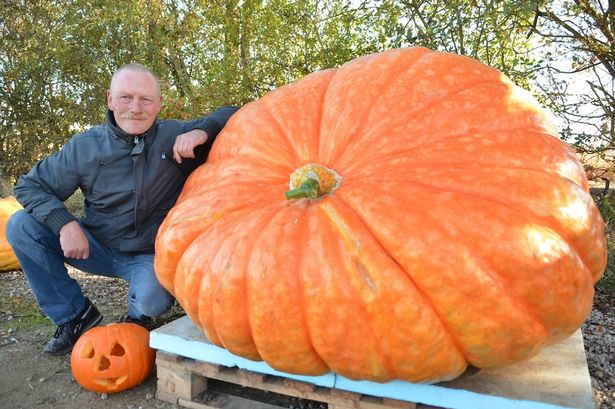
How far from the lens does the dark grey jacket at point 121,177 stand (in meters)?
2.95

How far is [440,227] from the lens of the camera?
167 cm

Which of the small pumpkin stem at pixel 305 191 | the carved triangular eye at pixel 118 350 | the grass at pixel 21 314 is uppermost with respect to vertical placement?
the small pumpkin stem at pixel 305 191

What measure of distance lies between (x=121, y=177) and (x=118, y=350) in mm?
951

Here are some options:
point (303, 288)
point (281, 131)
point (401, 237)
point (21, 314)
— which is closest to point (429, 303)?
point (401, 237)

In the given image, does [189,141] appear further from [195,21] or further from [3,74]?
[3,74]

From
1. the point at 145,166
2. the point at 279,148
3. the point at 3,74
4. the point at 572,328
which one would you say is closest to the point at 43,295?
the point at 145,166

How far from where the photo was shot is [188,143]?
106 inches

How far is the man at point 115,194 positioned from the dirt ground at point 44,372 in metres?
0.18

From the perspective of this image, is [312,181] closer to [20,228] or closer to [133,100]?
[133,100]

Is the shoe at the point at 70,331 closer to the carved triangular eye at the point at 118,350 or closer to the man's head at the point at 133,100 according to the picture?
the carved triangular eye at the point at 118,350

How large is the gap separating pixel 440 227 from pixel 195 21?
520 cm

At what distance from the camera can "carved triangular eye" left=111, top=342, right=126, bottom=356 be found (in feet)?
8.53

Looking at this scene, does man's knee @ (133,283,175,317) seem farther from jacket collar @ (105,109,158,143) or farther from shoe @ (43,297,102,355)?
jacket collar @ (105,109,158,143)

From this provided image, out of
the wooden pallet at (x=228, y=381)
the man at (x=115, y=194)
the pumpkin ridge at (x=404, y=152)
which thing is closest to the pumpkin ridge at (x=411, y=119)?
the pumpkin ridge at (x=404, y=152)
